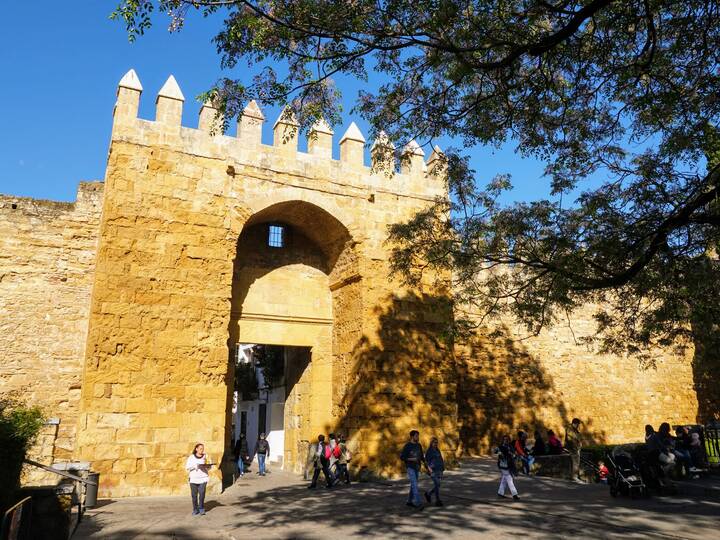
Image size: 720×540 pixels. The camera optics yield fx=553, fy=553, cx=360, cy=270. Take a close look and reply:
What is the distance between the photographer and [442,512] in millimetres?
8156

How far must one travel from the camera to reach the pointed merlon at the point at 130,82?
11266 mm

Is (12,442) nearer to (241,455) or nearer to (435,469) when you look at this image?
(435,469)

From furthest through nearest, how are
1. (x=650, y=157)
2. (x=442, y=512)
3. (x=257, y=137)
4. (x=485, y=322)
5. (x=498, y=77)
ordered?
(x=485, y=322), (x=257, y=137), (x=650, y=157), (x=442, y=512), (x=498, y=77)

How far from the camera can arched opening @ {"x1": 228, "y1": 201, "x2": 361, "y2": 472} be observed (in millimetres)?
13062

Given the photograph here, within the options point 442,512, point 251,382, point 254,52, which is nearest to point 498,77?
point 254,52

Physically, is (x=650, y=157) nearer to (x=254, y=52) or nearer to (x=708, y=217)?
(x=708, y=217)

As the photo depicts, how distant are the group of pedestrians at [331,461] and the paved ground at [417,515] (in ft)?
1.93

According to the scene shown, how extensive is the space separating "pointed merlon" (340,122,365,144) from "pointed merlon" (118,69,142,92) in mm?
4767

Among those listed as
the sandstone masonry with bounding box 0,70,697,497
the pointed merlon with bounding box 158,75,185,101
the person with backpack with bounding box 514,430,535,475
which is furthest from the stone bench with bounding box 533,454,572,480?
the pointed merlon with bounding box 158,75,185,101

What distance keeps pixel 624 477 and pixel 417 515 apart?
353cm

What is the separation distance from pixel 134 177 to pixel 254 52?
17.8 feet

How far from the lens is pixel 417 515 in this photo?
8.01 meters

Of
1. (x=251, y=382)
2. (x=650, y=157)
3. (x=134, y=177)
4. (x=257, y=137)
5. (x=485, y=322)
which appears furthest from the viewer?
(x=251, y=382)

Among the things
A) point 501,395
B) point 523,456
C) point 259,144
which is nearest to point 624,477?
point 523,456
